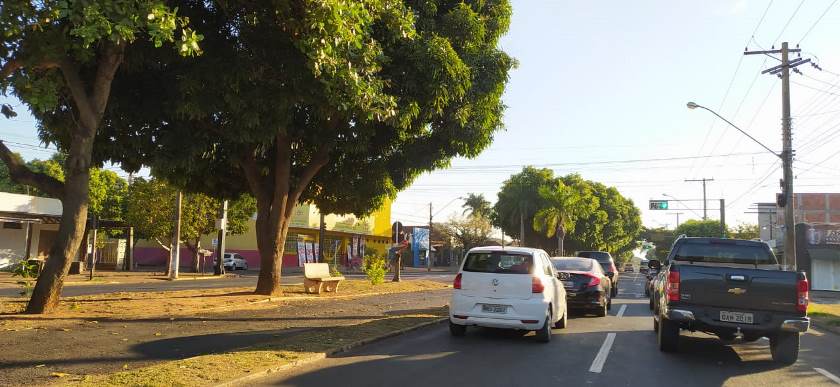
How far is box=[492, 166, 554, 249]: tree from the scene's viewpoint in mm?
60750

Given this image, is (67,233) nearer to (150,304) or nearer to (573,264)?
(150,304)

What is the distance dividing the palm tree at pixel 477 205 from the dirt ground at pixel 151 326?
60.8 m

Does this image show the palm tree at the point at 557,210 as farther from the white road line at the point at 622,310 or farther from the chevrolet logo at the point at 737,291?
the chevrolet logo at the point at 737,291

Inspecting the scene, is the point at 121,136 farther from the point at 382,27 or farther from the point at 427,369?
the point at 427,369

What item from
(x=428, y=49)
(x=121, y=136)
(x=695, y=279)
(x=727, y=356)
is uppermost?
(x=428, y=49)

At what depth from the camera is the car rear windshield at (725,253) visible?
1050cm

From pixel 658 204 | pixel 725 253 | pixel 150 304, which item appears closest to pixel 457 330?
pixel 725 253

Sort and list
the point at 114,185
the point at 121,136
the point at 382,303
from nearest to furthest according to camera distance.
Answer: the point at 121,136 → the point at 382,303 → the point at 114,185

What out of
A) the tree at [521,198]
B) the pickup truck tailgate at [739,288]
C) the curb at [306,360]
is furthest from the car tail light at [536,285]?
the tree at [521,198]

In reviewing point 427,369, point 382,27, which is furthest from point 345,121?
point 427,369

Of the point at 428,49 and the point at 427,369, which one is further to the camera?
the point at 428,49

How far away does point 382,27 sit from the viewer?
44.4ft

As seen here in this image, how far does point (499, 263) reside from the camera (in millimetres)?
10750

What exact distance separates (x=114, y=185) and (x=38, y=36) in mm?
42677
